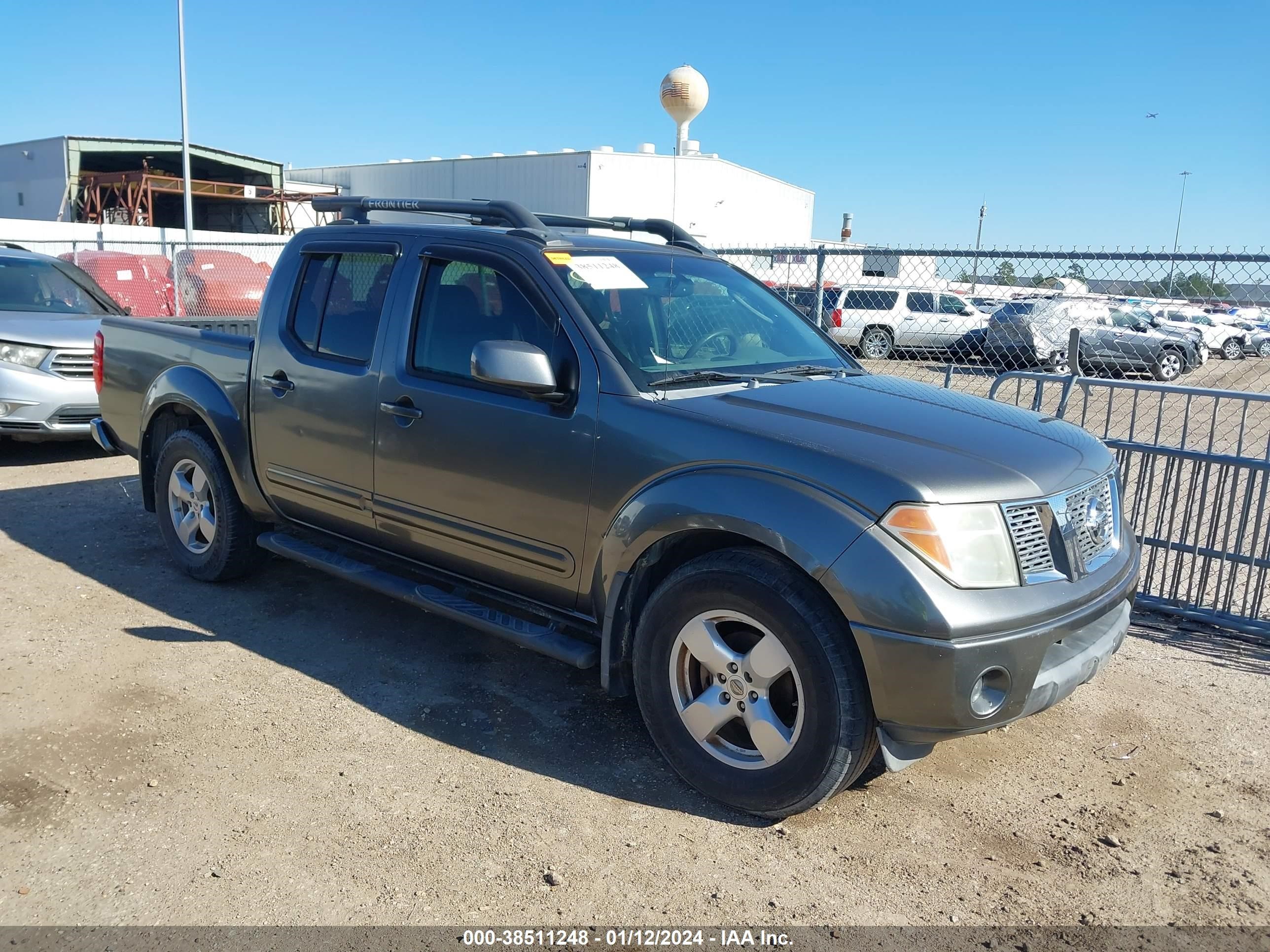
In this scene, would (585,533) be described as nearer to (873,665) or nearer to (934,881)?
(873,665)

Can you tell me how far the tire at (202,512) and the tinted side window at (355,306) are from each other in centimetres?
112

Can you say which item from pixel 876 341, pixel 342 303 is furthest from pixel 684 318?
pixel 876 341

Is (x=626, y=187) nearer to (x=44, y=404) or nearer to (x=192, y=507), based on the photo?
(x=44, y=404)

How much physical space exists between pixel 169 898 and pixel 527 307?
2382 mm

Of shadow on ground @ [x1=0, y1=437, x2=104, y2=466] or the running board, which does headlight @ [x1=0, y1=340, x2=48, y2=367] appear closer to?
shadow on ground @ [x1=0, y1=437, x2=104, y2=466]

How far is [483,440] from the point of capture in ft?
12.8

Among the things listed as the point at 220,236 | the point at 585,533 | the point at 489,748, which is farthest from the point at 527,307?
the point at 220,236

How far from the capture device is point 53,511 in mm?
6867

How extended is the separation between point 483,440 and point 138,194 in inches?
1500

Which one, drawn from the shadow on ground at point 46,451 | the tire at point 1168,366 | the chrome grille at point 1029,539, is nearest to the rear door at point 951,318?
the tire at point 1168,366

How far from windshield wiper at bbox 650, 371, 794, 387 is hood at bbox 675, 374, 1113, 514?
93mm

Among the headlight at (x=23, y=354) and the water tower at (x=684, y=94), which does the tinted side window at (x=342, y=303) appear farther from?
the water tower at (x=684, y=94)

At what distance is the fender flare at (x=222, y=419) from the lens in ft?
16.6

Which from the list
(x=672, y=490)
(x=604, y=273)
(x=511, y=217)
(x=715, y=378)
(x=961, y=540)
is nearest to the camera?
(x=961, y=540)
